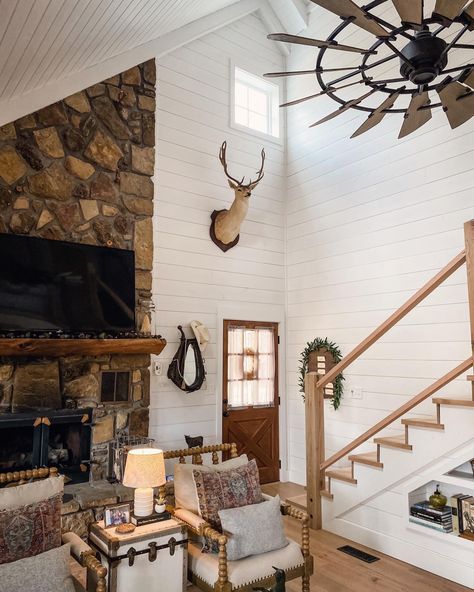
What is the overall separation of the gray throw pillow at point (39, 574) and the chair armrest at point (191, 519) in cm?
82

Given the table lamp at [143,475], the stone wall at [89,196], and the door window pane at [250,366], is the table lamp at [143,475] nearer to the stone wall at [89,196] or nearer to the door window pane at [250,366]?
the stone wall at [89,196]

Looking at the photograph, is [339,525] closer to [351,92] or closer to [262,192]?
[262,192]

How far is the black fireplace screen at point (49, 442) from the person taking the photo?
4.16m

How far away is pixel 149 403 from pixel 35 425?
1.32m

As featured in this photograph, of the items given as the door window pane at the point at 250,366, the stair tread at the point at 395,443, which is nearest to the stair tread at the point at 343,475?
the stair tread at the point at 395,443

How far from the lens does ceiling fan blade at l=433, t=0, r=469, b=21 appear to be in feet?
7.34

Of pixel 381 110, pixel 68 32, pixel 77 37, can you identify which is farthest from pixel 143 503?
pixel 77 37

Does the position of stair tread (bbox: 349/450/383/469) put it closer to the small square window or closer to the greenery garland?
the greenery garland

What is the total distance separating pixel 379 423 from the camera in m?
3.93

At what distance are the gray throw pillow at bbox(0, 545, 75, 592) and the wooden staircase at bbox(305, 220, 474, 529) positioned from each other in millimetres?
2619

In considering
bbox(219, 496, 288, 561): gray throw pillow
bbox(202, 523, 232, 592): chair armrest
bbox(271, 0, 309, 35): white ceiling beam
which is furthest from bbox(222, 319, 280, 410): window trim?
bbox(271, 0, 309, 35): white ceiling beam

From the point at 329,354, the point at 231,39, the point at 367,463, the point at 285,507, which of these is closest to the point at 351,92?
the point at 231,39

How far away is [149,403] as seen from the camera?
5180 mm

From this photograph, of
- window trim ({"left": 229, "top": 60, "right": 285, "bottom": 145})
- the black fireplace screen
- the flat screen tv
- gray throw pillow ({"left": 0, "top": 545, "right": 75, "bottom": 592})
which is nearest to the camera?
gray throw pillow ({"left": 0, "top": 545, "right": 75, "bottom": 592})
